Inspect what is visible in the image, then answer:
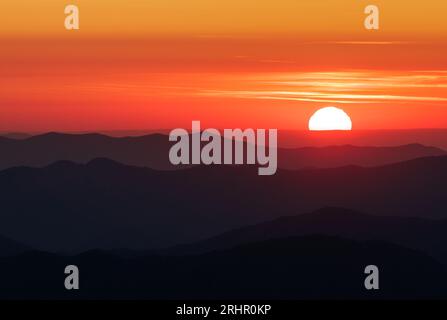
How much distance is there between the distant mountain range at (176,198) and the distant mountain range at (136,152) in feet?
0.68

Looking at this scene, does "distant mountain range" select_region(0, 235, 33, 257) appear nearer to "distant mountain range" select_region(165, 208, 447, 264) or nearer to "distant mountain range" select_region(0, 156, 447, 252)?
"distant mountain range" select_region(0, 156, 447, 252)

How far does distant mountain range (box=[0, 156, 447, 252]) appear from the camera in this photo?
19781mm

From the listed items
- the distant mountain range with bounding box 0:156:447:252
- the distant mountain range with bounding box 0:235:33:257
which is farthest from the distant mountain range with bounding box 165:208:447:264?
the distant mountain range with bounding box 0:235:33:257

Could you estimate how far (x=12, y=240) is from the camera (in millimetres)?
19688

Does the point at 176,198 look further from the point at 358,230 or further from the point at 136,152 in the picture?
the point at 358,230

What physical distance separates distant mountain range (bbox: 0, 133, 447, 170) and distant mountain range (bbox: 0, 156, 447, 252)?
206 millimetres

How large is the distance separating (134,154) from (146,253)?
6.31 feet

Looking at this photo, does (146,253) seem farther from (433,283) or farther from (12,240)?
(433,283)

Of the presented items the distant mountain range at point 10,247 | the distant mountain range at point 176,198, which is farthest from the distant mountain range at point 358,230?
the distant mountain range at point 10,247

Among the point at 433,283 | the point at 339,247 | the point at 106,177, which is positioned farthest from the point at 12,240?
the point at 433,283

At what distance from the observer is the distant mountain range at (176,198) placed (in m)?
19.8

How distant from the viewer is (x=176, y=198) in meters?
20.9

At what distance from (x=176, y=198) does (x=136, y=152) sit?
175 centimetres

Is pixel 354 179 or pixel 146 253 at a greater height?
pixel 354 179
